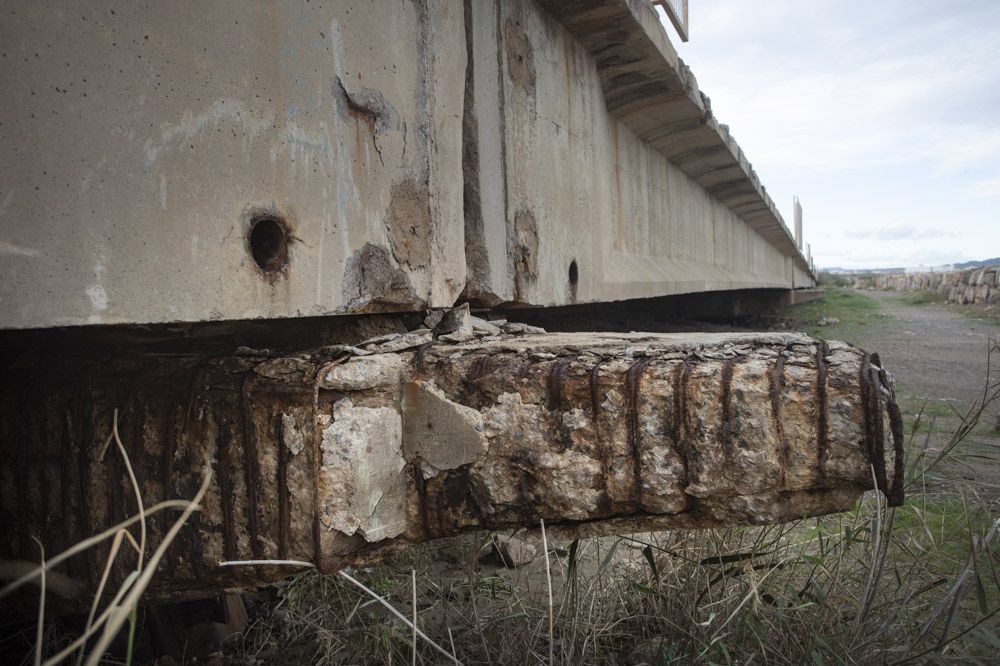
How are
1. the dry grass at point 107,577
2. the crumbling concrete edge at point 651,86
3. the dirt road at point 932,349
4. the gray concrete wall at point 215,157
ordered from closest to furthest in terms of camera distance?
the dry grass at point 107,577 < the gray concrete wall at point 215,157 < the crumbling concrete edge at point 651,86 < the dirt road at point 932,349

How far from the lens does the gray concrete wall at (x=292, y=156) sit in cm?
132

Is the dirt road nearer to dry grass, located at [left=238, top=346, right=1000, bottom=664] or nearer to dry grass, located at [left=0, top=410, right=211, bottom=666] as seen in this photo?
dry grass, located at [left=238, top=346, right=1000, bottom=664]

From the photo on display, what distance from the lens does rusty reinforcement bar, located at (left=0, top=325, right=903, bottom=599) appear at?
1.75m

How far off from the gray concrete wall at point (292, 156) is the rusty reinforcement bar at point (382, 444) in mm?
289

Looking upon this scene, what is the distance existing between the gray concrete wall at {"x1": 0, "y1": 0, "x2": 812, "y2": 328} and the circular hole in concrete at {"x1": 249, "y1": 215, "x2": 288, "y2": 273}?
0.01m

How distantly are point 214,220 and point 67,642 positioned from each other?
170 centimetres

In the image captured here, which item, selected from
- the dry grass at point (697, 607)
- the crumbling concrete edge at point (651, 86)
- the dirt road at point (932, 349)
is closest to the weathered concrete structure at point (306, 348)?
the dry grass at point (697, 607)

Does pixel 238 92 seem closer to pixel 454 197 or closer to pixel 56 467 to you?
pixel 454 197

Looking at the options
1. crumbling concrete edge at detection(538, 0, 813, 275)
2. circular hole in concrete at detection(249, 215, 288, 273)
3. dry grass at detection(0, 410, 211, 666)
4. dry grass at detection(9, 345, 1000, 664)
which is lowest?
dry grass at detection(9, 345, 1000, 664)

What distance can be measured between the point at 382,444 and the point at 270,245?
55 cm

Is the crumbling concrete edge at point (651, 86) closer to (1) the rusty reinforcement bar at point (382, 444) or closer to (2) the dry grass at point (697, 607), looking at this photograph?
(1) the rusty reinforcement bar at point (382, 444)

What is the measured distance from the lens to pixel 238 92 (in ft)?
5.23

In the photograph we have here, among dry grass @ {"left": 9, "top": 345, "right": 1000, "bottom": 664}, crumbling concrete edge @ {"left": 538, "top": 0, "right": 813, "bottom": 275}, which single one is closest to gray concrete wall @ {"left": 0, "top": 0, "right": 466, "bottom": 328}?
dry grass @ {"left": 9, "top": 345, "right": 1000, "bottom": 664}

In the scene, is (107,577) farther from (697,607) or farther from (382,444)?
(697,607)
